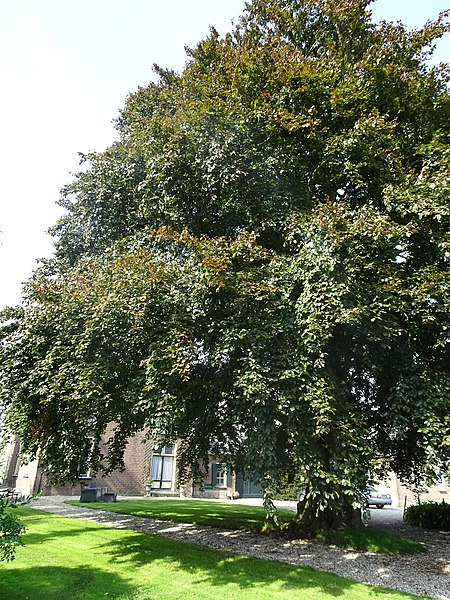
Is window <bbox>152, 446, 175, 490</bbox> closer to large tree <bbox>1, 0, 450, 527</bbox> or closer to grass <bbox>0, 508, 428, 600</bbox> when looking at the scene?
large tree <bbox>1, 0, 450, 527</bbox>

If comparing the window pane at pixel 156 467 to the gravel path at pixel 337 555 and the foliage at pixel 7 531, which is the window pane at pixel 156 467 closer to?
the gravel path at pixel 337 555

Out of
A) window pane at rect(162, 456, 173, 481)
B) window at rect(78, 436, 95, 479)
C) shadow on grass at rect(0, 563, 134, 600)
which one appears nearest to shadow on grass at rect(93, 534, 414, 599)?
shadow on grass at rect(0, 563, 134, 600)

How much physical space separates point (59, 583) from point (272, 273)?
658 centimetres

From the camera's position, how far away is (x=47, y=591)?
664 centimetres

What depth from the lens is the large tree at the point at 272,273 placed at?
7.81 meters

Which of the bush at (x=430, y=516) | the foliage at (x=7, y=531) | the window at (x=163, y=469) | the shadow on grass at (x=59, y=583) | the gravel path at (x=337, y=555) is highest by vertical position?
the window at (x=163, y=469)

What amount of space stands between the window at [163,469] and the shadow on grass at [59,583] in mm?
20433

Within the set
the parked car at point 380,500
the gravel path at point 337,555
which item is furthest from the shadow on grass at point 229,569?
the parked car at point 380,500

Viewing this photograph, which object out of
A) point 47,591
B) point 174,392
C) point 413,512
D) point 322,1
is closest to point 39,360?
point 174,392

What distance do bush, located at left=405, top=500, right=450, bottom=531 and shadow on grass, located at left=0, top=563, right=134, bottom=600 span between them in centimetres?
1449

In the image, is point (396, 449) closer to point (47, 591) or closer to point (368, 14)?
point (47, 591)

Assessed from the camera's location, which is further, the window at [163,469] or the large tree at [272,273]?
the window at [163,469]

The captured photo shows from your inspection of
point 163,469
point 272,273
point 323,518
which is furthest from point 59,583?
point 163,469

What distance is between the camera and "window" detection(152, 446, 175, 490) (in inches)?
1091
